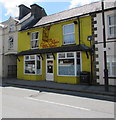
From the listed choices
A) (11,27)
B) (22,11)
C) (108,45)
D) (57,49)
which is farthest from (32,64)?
(22,11)

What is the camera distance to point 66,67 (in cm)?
1159

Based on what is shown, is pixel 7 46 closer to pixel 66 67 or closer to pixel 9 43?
pixel 9 43

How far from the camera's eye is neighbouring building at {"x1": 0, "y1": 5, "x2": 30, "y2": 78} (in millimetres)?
16092

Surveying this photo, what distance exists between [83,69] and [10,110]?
7.28 m

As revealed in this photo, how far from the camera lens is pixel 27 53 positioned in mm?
13562

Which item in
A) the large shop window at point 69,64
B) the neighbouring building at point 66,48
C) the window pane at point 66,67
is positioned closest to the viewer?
the neighbouring building at point 66,48

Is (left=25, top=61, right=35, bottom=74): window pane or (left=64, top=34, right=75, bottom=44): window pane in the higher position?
(left=64, top=34, right=75, bottom=44): window pane

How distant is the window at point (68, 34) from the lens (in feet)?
38.8

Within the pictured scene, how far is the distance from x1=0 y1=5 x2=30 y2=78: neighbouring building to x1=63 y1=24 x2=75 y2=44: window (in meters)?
6.47

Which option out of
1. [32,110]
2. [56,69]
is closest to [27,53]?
[56,69]

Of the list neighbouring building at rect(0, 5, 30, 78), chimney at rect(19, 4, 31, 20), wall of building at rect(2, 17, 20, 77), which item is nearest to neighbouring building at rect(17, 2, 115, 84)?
wall of building at rect(2, 17, 20, 77)

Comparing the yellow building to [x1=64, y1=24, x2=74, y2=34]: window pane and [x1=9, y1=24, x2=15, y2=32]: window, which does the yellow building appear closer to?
[x1=64, y1=24, x2=74, y2=34]: window pane

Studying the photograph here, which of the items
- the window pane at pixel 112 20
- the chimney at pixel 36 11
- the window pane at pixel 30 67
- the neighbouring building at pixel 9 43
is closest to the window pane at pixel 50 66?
the window pane at pixel 30 67

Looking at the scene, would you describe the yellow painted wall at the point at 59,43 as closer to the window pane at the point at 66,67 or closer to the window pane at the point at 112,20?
the window pane at the point at 66,67
